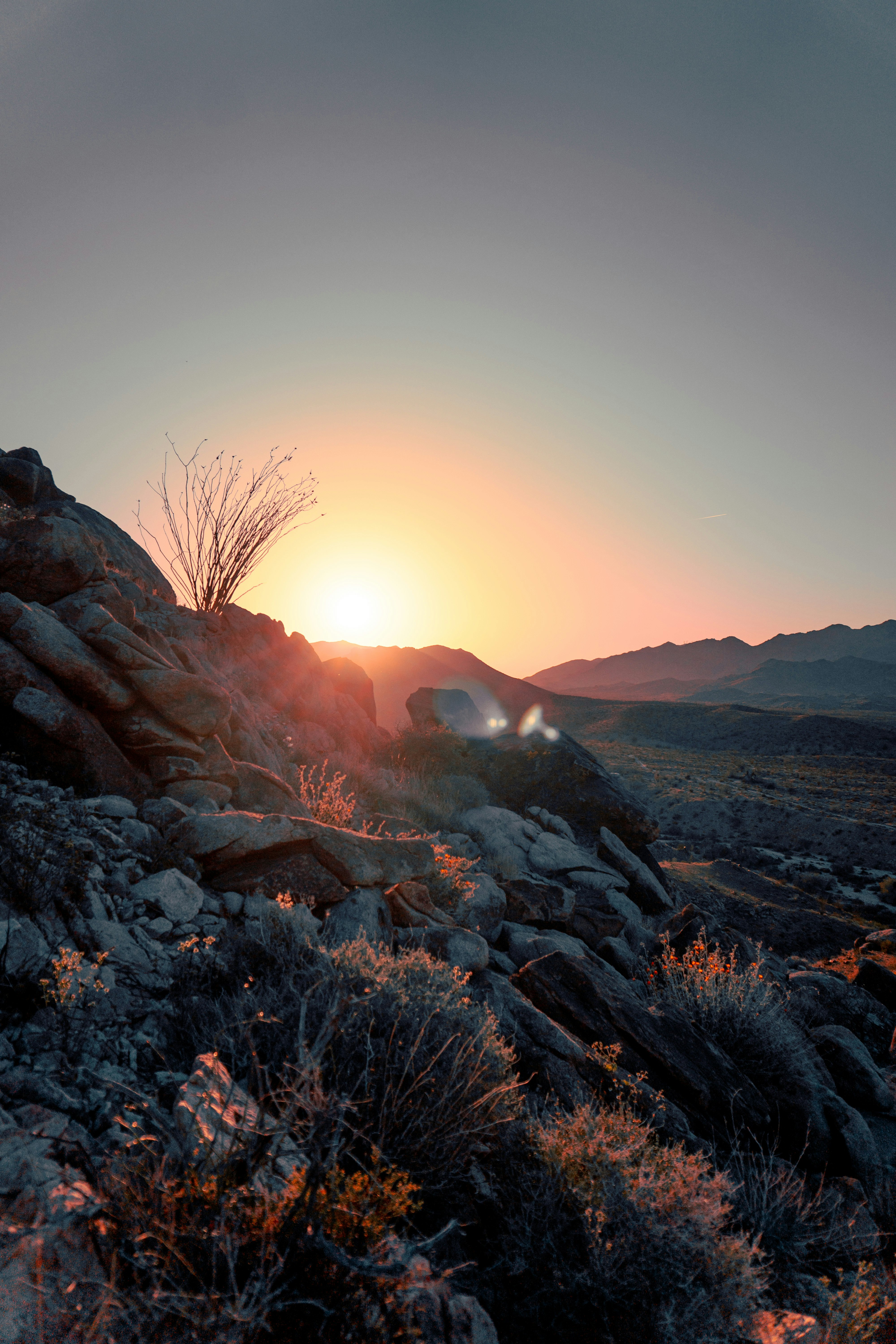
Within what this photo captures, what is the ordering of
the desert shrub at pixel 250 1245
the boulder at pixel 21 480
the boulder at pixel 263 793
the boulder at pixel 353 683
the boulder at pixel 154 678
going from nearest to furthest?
1. the desert shrub at pixel 250 1245
2. the boulder at pixel 154 678
3. the boulder at pixel 263 793
4. the boulder at pixel 21 480
5. the boulder at pixel 353 683

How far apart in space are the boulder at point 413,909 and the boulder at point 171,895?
6.35 feet

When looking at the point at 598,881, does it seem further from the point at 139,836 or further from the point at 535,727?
the point at 535,727

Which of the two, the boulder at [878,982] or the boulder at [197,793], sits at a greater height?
the boulder at [197,793]

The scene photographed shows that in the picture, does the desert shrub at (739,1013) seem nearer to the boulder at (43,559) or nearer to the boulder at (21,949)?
the boulder at (21,949)

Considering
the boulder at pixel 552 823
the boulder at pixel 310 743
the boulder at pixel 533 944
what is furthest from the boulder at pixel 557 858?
the boulder at pixel 310 743

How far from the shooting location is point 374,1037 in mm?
3389

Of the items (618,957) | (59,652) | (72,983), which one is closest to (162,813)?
(59,652)

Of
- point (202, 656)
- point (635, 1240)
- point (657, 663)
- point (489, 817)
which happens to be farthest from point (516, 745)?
point (657, 663)

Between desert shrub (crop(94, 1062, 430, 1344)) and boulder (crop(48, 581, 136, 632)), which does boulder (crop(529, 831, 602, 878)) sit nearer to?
boulder (crop(48, 581, 136, 632))

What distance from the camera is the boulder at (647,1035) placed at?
4852 millimetres

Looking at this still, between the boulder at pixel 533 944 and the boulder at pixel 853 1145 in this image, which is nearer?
the boulder at pixel 853 1145

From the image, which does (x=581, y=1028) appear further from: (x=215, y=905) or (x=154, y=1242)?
(x=154, y=1242)

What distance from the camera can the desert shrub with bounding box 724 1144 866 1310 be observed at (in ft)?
10.8

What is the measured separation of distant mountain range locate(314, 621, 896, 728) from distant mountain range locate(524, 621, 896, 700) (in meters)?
0.38
